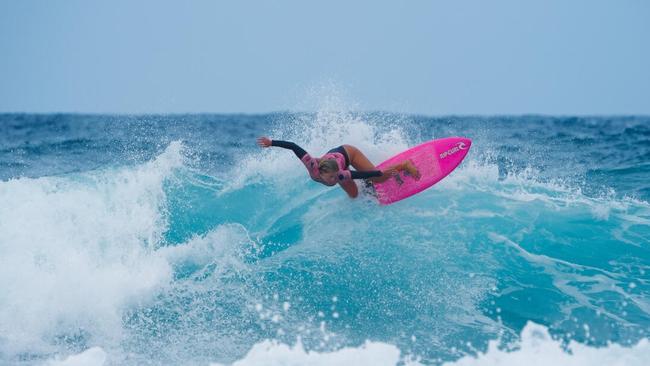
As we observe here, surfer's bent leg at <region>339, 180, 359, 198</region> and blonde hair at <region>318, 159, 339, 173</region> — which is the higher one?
blonde hair at <region>318, 159, 339, 173</region>

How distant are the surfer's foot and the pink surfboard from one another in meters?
0.04

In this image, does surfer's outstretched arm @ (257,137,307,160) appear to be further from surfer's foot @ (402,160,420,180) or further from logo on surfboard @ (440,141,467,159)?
logo on surfboard @ (440,141,467,159)

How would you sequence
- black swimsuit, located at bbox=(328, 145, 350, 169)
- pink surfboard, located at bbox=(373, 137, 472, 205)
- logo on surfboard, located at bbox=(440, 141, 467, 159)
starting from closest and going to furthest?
black swimsuit, located at bbox=(328, 145, 350, 169) → pink surfboard, located at bbox=(373, 137, 472, 205) → logo on surfboard, located at bbox=(440, 141, 467, 159)

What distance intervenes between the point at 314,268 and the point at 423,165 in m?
1.98

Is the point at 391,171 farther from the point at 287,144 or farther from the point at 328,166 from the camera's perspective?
the point at 287,144

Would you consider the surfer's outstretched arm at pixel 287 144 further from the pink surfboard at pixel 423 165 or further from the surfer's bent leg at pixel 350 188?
the pink surfboard at pixel 423 165

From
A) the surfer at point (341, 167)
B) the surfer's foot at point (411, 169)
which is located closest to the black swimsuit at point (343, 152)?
the surfer at point (341, 167)

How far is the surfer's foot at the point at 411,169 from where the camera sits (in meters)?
6.59

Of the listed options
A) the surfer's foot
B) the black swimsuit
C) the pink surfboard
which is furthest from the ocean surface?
the black swimsuit

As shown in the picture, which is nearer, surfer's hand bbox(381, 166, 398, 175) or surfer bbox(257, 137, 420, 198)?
surfer bbox(257, 137, 420, 198)

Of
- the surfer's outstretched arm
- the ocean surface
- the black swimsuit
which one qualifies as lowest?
the ocean surface

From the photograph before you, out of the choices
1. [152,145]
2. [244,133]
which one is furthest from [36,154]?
[244,133]

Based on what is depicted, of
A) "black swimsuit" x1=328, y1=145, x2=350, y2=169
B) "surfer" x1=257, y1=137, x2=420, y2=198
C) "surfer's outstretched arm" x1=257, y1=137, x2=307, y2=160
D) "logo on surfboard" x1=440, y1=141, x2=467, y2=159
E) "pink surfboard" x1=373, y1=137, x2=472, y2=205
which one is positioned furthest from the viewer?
"logo on surfboard" x1=440, y1=141, x2=467, y2=159

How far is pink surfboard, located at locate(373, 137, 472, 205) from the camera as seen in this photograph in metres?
6.54
